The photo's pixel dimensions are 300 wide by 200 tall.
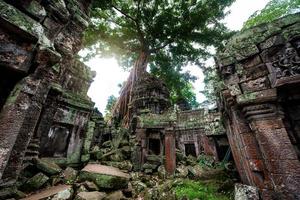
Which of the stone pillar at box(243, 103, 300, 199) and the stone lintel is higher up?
the stone lintel

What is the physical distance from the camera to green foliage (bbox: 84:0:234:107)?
14.7m

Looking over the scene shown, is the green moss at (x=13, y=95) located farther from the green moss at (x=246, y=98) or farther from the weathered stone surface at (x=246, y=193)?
the weathered stone surface at (x=246, y=193)

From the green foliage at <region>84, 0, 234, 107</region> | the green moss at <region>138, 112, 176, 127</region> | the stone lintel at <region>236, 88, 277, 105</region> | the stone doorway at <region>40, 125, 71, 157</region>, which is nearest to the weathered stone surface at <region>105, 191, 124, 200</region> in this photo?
the stone doorway at <region>40, 125, 71, 157</region>

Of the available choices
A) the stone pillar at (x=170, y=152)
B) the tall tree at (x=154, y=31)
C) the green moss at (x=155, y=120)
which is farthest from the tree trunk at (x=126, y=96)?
the stone pillar at (x=170, y=152)

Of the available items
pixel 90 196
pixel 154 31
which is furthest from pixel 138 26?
pixel 90 196

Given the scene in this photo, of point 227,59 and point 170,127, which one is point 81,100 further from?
point 227,59

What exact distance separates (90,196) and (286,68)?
4.93 m

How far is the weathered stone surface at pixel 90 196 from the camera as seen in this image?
158 inches

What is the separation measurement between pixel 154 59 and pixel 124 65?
14.7 feet

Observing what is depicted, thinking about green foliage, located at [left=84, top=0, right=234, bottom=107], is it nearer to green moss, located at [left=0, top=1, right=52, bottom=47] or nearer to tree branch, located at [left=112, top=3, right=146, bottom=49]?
tree branch, located at [left=112, top=3, right=146, bottom=49]

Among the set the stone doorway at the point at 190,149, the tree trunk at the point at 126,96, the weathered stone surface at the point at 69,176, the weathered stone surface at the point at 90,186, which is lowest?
the weathered stone surface at the point at 90,186

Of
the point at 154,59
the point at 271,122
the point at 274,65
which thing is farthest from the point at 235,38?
the point at 154,59

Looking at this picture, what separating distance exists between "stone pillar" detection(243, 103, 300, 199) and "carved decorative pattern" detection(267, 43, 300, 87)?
0.47 m

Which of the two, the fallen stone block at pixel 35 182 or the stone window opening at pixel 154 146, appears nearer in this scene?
the fallen stone block at pixel 35 182
